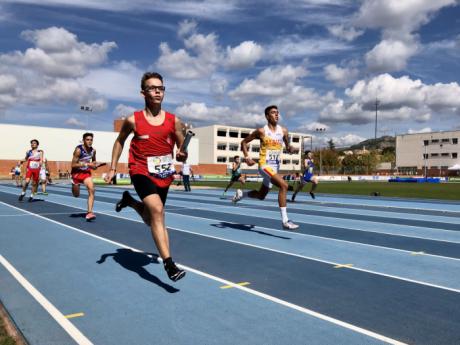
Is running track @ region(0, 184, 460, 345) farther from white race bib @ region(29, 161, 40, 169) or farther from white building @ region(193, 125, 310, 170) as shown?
white building @ region(193, 125, 310, 170)

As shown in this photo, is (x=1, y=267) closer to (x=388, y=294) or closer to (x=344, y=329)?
(x=344, y=329)

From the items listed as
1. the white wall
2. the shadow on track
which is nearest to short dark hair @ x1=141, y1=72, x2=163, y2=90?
the shadow on track

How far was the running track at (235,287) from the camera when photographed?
121 inches

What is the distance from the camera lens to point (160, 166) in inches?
178

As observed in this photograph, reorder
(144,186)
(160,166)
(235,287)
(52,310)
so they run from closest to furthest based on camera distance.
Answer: (52,310) < (235,287) < (144,186) < (160,166)

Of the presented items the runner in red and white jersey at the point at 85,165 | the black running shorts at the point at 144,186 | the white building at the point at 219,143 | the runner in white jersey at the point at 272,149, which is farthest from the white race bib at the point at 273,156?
the white building at the point at 219,143

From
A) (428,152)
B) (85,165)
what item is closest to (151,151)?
(85,165)

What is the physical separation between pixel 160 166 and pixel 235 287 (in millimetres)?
1501

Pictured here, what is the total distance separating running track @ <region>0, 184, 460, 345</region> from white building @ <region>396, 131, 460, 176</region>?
95.9 meters

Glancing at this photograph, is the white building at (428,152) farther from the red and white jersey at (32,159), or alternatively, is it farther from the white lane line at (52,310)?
the white lane line at (52,310)

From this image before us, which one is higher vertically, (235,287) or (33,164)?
(33,164)

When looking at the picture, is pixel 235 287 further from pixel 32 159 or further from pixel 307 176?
pixel 32 159

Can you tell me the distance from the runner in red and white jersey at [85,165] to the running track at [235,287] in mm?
1651

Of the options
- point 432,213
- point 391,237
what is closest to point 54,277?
point 391,237
